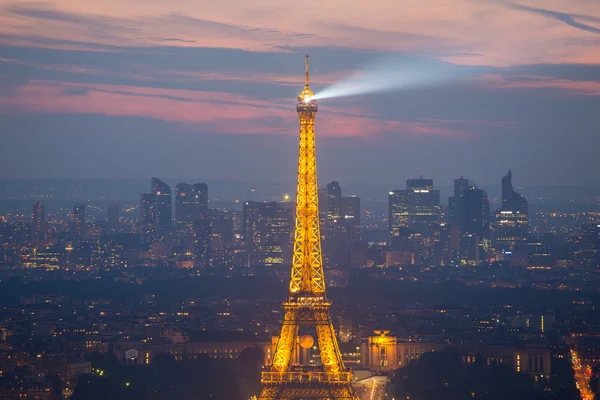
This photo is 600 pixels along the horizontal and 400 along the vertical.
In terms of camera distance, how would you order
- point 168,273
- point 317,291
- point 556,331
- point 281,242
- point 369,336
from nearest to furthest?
point 317,291 < point 369,336 < point 556,331 < point 168,273 < point 281,242

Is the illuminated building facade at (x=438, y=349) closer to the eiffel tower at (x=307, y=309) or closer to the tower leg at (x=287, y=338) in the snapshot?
the tower leg at (x=287, y=338)

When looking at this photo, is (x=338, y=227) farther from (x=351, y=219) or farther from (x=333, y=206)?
(x=351, y=219)

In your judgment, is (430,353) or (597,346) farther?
(597,346)

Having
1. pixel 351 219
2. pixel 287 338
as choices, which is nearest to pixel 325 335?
pixel 287 338

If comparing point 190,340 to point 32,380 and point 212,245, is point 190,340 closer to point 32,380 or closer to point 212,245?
point 32,380

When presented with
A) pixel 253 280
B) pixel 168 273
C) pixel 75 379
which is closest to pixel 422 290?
pixel 253 280

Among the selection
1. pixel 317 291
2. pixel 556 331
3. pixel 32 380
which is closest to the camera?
pixel 317 291
